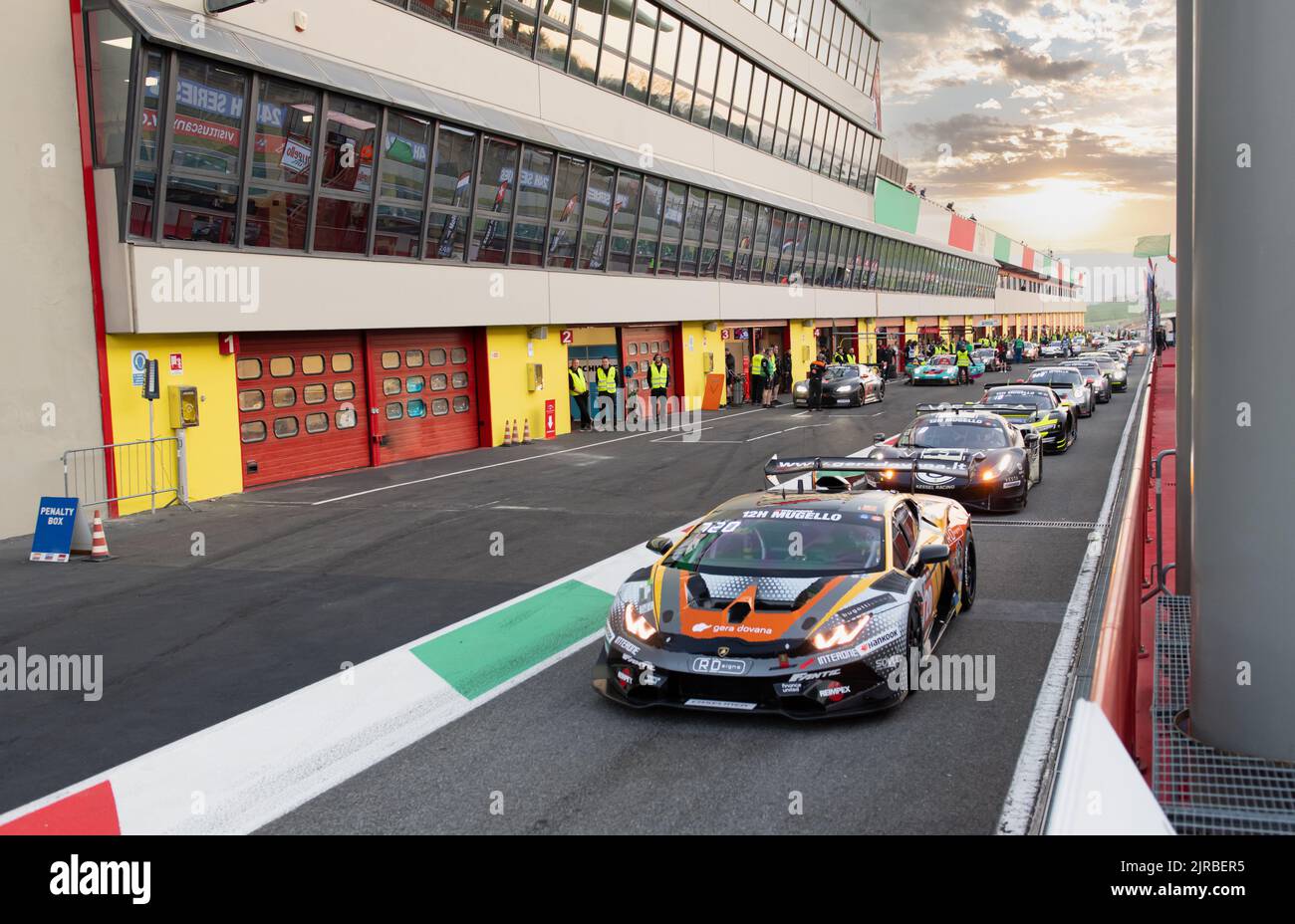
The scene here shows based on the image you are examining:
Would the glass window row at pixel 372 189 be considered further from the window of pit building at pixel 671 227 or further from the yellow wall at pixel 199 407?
the yellow wall at pixel 199 407

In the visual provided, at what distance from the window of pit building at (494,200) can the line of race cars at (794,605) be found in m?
16.5

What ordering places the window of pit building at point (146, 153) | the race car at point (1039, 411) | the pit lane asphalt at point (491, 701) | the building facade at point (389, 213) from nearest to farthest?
the pit lane asphalt at point (491, 701), the window of pit building at point (146, 153), the building facade at point (389, 213), the race car at point (1039, 411)

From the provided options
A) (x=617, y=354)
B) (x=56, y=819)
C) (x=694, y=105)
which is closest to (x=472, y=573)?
(x=56, y=819)

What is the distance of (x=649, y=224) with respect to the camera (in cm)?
3322

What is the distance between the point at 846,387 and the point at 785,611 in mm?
30003

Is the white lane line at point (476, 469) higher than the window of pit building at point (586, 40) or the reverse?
the reverse

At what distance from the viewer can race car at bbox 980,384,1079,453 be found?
70.9 ft

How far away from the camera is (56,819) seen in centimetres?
598

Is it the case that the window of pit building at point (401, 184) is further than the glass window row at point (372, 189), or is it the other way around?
the window of pit building at point (401, 184)

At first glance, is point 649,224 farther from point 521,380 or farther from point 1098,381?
point 1098,381

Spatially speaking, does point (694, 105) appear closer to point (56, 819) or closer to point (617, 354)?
point (617, 354)

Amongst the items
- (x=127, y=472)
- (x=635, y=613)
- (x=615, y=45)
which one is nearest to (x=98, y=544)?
(x=127, y=472)

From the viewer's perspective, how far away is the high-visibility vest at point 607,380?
→ 3031cm

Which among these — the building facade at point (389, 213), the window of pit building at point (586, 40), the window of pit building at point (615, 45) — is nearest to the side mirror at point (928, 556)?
the building facade at point (389, 213)
